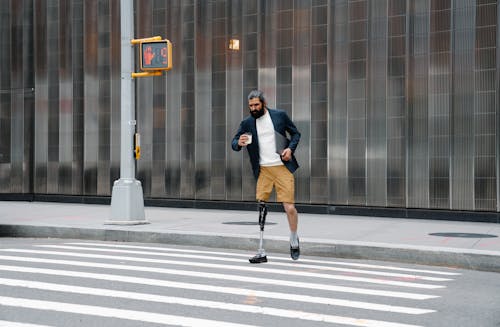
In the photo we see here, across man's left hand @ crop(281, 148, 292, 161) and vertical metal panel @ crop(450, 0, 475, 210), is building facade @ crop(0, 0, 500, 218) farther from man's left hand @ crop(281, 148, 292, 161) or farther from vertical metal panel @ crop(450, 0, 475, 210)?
man's left hand @ crop(281, 148, 292, 161)

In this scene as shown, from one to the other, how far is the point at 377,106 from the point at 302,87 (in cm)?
175

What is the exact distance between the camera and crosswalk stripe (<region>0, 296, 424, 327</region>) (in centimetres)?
571

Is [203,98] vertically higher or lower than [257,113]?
higher

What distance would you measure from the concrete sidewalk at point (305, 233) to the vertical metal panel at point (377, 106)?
0.68m

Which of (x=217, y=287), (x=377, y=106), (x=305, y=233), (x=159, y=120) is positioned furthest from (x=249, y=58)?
(x=217, y=287)

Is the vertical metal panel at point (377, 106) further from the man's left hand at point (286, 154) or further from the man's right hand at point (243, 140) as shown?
the man's right hand at point (243, 140)

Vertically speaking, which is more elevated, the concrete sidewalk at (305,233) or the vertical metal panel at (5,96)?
the vertical metal panel at (5,96)

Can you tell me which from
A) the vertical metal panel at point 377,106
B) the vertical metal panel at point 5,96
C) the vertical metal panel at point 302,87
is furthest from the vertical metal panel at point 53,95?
the vertical metal panel at point 377,106

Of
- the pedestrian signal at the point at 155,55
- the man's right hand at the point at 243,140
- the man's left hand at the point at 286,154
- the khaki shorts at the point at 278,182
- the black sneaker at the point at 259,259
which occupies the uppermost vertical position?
the pedestrian signal at the point at 155,55

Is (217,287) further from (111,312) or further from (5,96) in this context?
(5,96)

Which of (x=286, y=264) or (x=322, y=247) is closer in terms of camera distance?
(x=286, y=264)

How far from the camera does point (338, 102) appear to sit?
1566cm

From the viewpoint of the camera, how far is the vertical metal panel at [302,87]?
52.6 ft

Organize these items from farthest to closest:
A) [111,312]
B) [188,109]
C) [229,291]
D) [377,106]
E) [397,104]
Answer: [188,109], [377,106], [397,104], [229,291], [111,312]
